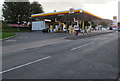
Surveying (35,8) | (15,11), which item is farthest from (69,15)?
(35,8)

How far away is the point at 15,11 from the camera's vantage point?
53375 mm

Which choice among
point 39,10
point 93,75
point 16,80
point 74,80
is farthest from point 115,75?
point 39,10

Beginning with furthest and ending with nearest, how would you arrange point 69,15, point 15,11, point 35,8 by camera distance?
point 35,8 → point 15,11 → point 69,15

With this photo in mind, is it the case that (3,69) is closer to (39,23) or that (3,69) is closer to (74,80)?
(74,80)

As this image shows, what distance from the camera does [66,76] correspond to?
4793 millimetres

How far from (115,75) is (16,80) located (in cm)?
370

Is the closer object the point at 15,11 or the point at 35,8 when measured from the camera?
the point at 15,11

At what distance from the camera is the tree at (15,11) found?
174ft

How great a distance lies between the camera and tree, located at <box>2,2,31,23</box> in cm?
5300

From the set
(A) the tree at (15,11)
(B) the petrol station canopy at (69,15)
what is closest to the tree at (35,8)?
(A) the tree at (15,11)

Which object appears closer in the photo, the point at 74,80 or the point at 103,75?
the point at 74,80

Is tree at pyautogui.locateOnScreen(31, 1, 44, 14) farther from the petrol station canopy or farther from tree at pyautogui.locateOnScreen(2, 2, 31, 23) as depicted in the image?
the petrol station canopy

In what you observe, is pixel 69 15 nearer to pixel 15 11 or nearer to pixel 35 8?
pixel 15 11

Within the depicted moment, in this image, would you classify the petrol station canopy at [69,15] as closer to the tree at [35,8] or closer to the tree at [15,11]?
the tree at [15,11]
